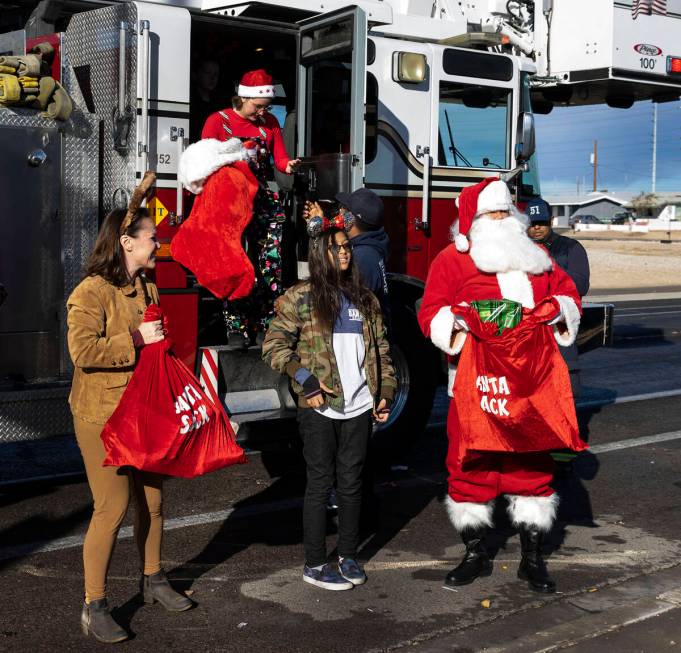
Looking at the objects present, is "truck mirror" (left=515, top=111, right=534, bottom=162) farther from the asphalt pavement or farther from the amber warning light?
the asphalt pavement

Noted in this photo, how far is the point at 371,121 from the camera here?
7742mm

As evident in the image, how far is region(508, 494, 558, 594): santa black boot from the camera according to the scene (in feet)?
17.2

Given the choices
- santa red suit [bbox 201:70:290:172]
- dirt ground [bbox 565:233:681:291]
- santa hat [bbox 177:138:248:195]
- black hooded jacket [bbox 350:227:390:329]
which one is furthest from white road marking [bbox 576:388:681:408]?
dirt ground [bbox 565:233:681:291]

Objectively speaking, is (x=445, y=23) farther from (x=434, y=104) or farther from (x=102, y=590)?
(x=102, y=590)

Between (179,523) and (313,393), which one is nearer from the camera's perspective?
(313,393)

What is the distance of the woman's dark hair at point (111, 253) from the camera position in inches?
179

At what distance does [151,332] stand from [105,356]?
206mm

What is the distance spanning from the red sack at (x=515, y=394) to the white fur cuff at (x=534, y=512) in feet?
1.20

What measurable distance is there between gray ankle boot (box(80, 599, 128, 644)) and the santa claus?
1.66 meters

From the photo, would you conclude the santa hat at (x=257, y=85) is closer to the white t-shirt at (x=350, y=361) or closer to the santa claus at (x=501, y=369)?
the santa claus at (x=501, y=369)

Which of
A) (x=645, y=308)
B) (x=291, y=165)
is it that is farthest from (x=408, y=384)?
(x=645, y=308)

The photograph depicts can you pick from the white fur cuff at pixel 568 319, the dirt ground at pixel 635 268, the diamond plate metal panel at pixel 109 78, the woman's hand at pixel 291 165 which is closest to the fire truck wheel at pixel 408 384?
the woman's hand at pixel 291 165

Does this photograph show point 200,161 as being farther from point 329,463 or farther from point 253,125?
point 329,463

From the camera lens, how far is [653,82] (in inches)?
363
